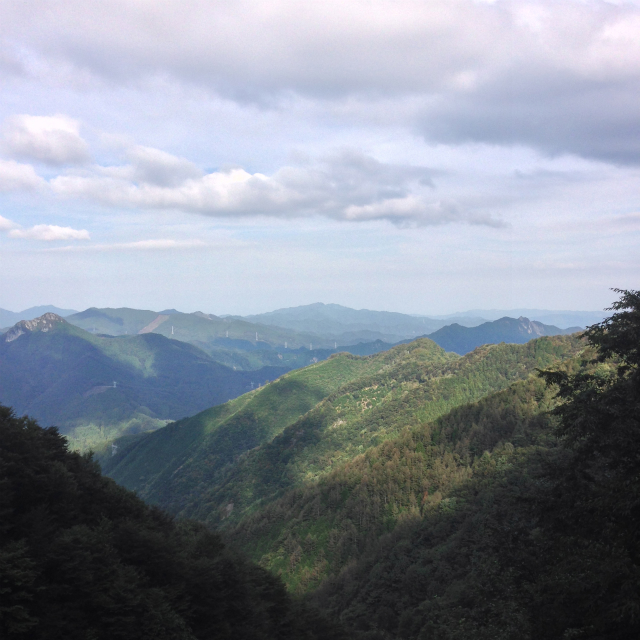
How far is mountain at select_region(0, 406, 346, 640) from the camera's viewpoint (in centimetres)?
1969

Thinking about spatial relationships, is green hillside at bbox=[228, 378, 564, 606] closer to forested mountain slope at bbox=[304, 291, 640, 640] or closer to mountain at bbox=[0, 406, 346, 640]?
forested mountain slope at bbox=[304, 291, 640, 640]

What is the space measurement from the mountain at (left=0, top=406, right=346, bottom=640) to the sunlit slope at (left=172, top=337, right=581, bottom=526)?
321 feet

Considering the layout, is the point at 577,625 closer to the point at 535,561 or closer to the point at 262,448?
the point at 535,561

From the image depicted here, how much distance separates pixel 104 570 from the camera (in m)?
22.2

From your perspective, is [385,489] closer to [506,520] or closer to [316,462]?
[506,520]

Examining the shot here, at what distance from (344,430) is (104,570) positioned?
151 metres

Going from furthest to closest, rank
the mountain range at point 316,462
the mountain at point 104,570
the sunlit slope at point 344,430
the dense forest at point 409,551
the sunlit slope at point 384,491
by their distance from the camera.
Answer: the sunlit slope at point 344,430 < the mountain range at point 316,462 < the sunlit slope at point 384,491 < the mountain at point 104,570 < the dense forest at point 409,551

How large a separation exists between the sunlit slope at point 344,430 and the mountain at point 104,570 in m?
97.9

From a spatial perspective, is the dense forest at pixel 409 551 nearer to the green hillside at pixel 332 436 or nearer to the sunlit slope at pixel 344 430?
the sunlit slope at pixel 344 430

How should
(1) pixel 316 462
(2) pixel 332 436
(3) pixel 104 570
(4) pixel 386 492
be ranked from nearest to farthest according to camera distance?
(3) pixel 104 570, (4) pixel 386 492, (1) pixel 316 462, (2) pixel 332 436

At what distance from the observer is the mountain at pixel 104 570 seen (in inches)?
775

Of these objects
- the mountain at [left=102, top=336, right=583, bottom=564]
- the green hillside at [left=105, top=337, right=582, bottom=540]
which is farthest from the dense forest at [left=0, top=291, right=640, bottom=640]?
the green hillside at [left=105, top=337, right=582, bottom=540]

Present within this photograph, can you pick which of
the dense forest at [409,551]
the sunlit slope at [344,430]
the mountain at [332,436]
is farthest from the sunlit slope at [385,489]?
the sunlit slope at [344,430]

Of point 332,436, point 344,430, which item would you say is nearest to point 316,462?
point 332,436
